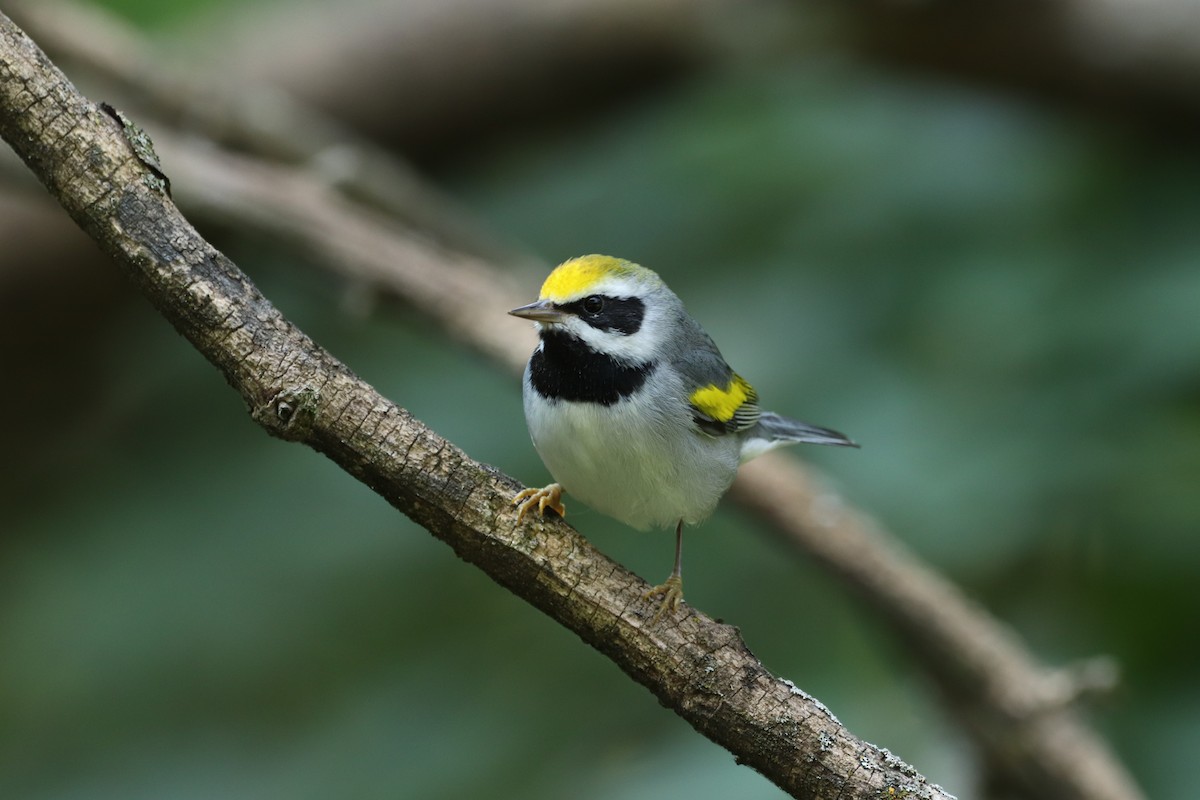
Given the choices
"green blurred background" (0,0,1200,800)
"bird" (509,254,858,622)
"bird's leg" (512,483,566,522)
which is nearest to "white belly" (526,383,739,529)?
"bird" (509,254,858,622)

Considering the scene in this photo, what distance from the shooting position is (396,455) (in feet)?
6.13

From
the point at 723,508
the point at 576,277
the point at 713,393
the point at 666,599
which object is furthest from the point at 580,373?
the point at 723,508

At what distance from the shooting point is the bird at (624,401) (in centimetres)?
270

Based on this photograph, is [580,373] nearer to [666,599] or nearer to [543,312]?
[543,312]

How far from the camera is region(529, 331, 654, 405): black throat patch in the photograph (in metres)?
2.76

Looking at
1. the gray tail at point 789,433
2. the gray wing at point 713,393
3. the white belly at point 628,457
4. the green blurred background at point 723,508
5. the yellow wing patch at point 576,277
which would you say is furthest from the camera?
the green blurred background at point 723,508

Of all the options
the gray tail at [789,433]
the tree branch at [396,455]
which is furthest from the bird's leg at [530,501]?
the gray tail at [789,433]

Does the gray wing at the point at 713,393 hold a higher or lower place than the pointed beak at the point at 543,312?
higher

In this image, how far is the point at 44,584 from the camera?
5.93m

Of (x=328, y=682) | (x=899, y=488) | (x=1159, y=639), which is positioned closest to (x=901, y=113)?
(x=899, y=488)

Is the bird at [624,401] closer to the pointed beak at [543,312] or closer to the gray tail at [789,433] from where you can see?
the pointed beak at [543,312]

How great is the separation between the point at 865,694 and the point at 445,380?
2.51 metres

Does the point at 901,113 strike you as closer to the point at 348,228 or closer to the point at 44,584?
the point at 348,228

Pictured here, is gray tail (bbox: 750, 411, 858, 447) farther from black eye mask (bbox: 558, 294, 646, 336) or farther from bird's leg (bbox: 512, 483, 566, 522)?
bird's leg (bbox: 512, 483, 566, 522)
